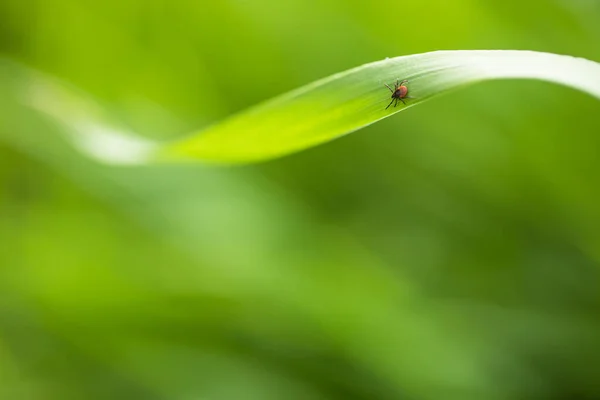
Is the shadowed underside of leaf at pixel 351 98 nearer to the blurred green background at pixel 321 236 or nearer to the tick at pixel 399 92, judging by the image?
the tick at pixel 399 92

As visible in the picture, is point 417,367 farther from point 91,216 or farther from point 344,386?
point 91,216

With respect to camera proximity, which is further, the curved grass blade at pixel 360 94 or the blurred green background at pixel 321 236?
the blurred green background at pixel 321 236

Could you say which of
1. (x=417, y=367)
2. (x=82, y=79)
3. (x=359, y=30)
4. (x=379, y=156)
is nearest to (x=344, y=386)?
(x=417, y=367)

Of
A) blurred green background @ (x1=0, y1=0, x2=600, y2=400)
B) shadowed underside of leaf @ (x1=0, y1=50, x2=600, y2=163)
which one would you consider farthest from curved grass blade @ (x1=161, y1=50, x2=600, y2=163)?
blurred green background @ (x1=0, y1=0, x2=600, y2=400)

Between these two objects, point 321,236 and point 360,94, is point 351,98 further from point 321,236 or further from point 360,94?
point 321,236

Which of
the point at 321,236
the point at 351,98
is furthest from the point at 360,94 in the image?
the point at 321,236

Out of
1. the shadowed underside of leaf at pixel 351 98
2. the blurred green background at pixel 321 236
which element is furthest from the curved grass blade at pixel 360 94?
the blurred green background at pixel 321 236

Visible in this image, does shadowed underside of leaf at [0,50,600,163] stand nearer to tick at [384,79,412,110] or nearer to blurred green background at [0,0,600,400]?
→ tick at [384,79,412,110]
